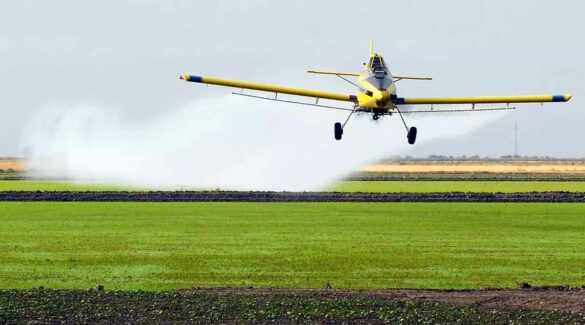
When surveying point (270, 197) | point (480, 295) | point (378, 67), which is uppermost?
point (378, 67)

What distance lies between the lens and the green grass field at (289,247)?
105 feet

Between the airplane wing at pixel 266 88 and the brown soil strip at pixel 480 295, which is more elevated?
the airplane wing at pixel 266 88

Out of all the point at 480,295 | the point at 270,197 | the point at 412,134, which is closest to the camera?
the point at 480,295

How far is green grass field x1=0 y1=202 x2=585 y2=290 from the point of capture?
3195cm

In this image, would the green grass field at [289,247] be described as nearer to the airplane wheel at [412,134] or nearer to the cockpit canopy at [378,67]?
the airplane wheel at [412,134]

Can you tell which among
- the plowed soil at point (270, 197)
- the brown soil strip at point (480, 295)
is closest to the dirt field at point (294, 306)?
the brown soil strip at point (480, 295)

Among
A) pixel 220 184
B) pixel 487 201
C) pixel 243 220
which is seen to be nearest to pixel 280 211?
pixel 243 220

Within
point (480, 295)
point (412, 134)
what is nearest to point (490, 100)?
point (412, 134)

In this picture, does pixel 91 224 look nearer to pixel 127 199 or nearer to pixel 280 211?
pixel 280 211

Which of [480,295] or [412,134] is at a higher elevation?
[412,134]

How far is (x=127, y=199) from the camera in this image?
230 ft

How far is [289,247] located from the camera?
39938 millimetres

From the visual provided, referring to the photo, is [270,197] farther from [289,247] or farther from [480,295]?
[480,295]

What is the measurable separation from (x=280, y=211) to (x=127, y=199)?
14485 mm
